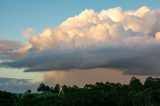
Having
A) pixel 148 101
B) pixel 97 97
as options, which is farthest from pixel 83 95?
pixel 148 101

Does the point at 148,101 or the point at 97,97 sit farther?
the point at 97,97

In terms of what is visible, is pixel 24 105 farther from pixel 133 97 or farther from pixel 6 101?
pixel 133 97

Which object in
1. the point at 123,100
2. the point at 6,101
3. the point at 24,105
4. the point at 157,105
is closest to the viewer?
the point at 157,105

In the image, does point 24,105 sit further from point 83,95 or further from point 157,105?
point 157,105

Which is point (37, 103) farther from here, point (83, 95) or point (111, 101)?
point (111, 101)

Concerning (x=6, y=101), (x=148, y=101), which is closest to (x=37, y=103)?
(x=6, y=101)

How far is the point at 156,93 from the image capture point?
157875mm

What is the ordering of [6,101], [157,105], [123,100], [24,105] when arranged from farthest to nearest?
[6,101]
[24,105]
[123,100]
[157,105]

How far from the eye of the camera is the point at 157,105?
153250 millimetres

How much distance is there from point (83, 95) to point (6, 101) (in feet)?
148

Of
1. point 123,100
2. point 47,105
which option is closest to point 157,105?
point 123,100

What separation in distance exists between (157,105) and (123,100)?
17.2 metres

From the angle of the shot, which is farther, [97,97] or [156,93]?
[97,97]

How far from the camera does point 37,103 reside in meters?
185
